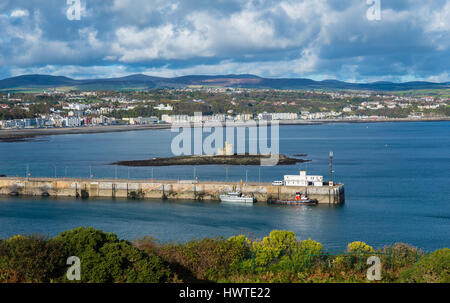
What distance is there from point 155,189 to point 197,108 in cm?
10296

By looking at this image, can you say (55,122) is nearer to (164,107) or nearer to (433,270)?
(164,107)

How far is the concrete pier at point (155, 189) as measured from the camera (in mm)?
26234

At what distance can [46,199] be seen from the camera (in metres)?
28.1

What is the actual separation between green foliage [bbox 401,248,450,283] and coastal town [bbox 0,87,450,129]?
321ft

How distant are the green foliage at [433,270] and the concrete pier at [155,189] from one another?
16.4m

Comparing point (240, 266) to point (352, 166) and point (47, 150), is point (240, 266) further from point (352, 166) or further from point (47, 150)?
point (47, 150)

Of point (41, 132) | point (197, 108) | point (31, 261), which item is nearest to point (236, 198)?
point (31, 261)

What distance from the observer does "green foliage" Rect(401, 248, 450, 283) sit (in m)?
8.73

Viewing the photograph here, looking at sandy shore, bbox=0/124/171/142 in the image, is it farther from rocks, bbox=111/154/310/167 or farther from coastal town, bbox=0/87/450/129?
rocks, bbox=111/154/310/167

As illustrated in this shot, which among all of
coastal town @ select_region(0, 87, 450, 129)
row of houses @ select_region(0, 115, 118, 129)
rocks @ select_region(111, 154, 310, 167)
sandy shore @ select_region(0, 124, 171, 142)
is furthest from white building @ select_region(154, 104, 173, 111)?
rocks @ select_region(111, 154, 310, 167)

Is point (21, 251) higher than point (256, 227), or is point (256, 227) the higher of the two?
point (21, 251)
